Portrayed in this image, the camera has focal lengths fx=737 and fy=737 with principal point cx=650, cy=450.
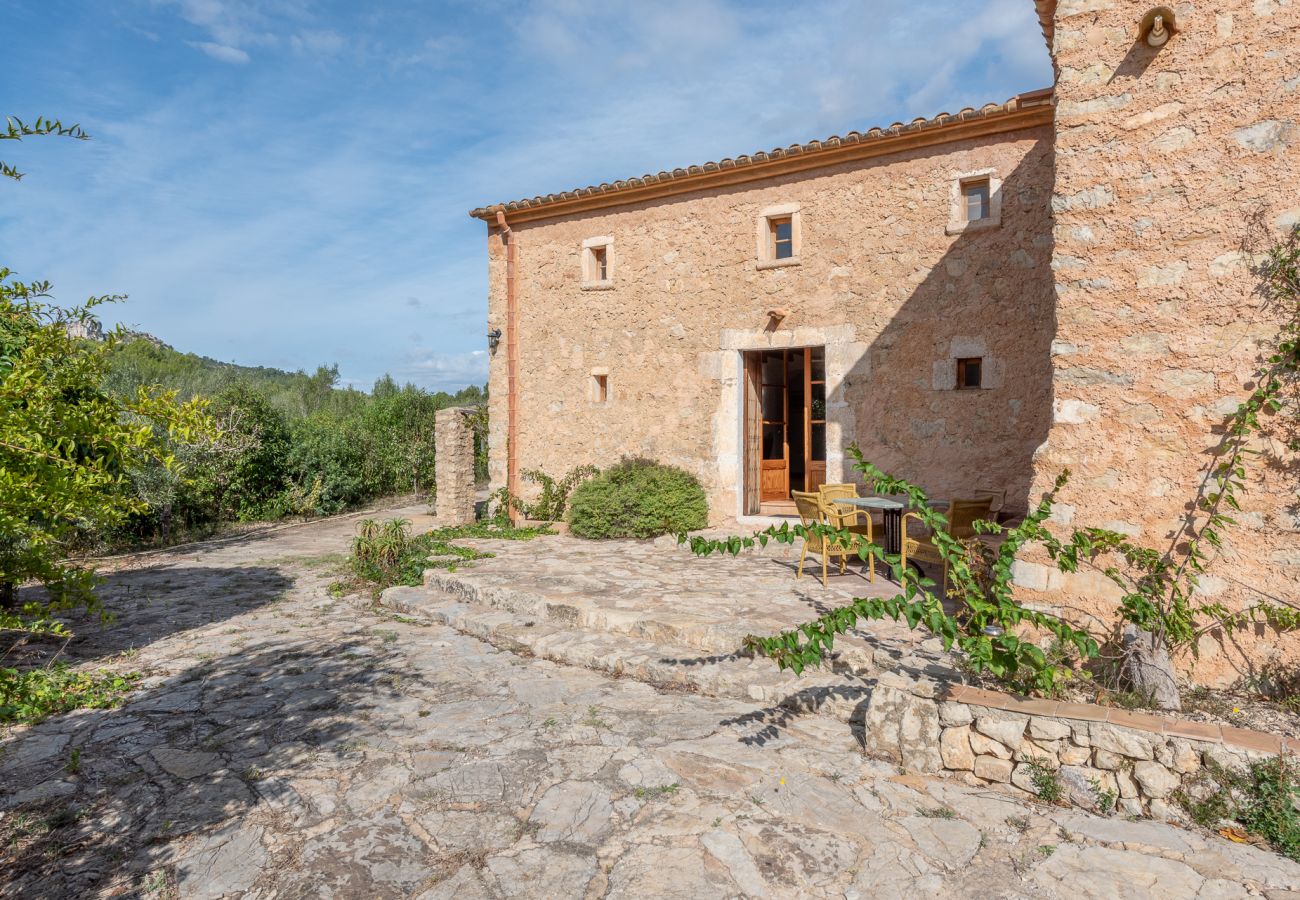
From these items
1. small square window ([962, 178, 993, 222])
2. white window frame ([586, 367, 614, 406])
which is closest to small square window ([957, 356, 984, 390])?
small square window ([962, 178, 993, 222])

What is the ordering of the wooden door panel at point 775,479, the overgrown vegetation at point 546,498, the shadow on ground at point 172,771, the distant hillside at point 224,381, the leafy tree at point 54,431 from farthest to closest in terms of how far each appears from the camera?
the distant hillside at point 224,381
the overgrown vegetation at point 546,498
the wooden door panel at point 775,479
the shadow on ground at point 172,771
the leafy tree at point 54,431

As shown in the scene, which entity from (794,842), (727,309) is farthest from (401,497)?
(794,842)

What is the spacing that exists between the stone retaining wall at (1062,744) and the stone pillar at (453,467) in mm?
8382

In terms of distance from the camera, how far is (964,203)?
25.8ft

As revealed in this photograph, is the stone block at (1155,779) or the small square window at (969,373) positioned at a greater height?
the small square window at (969,373)

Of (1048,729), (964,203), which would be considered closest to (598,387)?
(964,203)

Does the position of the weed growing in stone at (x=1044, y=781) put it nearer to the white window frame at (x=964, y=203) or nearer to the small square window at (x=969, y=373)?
the small square window at (x=969, y=373)

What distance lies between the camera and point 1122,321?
416 centimetres

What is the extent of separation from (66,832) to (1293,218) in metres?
6.33

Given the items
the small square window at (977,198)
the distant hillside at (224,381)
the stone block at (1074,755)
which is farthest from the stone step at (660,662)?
the distant hillside at (224,381)

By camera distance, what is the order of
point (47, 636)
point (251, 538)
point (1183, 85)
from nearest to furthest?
1. point (1183, 85)
2. point (47, 636)
3. point (251, 538)

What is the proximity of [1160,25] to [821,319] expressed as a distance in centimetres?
475

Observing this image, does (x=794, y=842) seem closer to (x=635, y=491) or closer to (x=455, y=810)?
(x=455, y=810)

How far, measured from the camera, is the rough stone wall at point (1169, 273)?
151 inches
